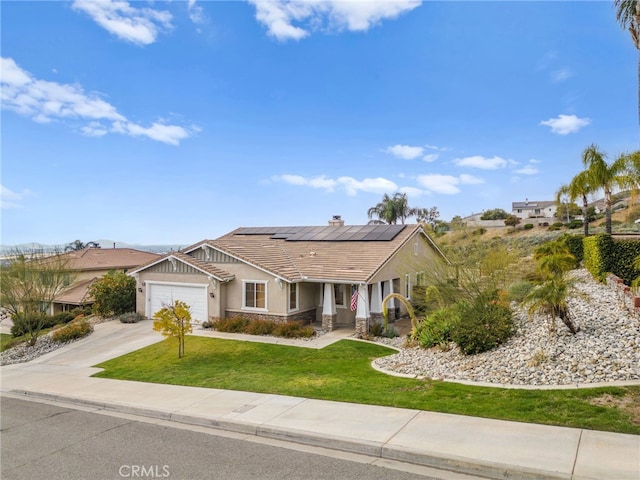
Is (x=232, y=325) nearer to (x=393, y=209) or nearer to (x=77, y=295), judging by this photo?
(x=77, y=295)

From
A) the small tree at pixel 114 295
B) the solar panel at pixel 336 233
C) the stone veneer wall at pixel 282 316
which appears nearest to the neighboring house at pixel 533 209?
the solar panel at pixel 336 233

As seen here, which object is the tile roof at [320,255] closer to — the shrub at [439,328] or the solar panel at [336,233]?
the solar panel at [336,233]

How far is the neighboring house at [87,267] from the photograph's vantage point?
1152 inches

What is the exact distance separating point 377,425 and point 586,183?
22.4 m

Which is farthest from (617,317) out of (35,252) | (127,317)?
(35,252)

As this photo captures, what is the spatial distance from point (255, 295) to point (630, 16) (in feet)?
54.2

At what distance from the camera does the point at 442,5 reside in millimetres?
16031

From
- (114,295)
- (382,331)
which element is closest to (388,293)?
(382,331)

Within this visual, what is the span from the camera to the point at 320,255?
2212 centimetres

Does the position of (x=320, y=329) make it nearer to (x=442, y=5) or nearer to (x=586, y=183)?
(x=442, y=5)

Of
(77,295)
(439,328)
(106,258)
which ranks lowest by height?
(439,328)

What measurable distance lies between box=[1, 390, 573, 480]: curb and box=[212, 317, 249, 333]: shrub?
8776 millimetres

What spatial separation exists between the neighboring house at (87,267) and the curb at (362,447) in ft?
57.1

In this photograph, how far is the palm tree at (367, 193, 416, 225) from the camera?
64.6 meters
